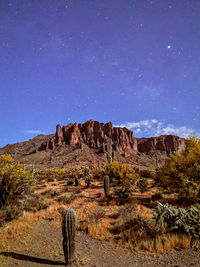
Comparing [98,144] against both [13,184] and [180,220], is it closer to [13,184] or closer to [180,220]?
[13,184]

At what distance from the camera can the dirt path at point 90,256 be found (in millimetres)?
4246

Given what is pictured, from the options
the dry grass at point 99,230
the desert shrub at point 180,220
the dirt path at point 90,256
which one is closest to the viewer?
the dirt path at point 90,256

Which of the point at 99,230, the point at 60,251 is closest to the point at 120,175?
the point at 99,230

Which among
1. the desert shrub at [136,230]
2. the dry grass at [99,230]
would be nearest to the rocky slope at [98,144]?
the dry grass at [99,230]

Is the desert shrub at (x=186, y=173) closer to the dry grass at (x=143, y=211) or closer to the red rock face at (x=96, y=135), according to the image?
the dry grass at (x=143, y=211)

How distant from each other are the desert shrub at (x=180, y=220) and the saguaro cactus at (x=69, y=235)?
3.30 meters

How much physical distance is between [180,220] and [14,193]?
7.94m

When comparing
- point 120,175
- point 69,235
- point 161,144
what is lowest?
point 69,235

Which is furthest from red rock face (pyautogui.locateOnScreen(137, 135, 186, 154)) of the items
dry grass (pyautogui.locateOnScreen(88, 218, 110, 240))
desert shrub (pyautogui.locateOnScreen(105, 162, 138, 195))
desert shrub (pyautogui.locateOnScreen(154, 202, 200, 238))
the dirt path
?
the dirt path

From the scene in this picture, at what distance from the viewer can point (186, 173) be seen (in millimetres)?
8898

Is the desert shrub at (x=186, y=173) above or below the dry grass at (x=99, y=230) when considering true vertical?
above

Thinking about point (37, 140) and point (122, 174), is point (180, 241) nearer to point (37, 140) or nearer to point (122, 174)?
point (122, 174)

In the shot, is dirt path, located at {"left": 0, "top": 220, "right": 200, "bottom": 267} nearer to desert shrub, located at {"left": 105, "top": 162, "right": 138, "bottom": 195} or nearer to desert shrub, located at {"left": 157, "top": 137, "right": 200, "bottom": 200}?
desert shrub, located at {"left": 157, "top": 137, "right": 200, "bottom": 200}

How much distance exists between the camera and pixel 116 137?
122750 millimetres
